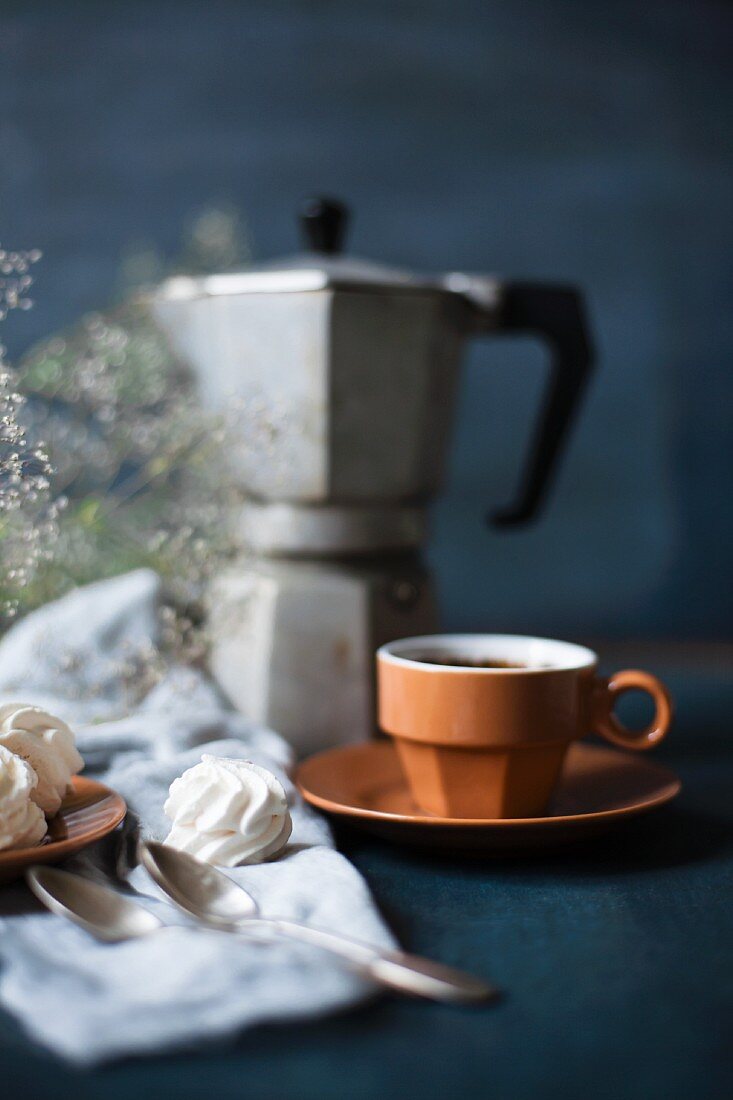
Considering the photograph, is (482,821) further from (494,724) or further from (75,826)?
(75,826)

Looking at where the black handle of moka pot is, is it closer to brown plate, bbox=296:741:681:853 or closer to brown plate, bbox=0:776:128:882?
brown plate, bbox=296:741:681:853

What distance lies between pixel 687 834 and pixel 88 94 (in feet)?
2.78

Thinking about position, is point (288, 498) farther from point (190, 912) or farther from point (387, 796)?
point (190, 912)

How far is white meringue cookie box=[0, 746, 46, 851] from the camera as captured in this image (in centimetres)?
42

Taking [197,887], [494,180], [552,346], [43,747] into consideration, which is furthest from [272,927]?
[494,180]

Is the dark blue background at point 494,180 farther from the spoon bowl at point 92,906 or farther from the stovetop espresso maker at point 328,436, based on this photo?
the spoon bowl at point 92,906

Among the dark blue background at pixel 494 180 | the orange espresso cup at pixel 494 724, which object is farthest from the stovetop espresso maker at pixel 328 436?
the dark blue background at pixel 494 180

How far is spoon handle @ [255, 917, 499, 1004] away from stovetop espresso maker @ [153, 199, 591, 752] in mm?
312

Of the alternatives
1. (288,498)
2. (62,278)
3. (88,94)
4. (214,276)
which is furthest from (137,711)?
(88,94)

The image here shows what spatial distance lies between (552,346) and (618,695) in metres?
0.28

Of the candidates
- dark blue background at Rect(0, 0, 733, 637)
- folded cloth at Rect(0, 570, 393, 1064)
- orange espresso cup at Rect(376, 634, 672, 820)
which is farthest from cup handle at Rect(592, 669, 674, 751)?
dark blue background at Rect(0, 0, 733, 637)

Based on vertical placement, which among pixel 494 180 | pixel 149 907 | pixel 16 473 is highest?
pixel 494 180

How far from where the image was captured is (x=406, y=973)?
1.11ft

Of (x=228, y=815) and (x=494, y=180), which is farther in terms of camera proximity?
(x=494, y=180)
